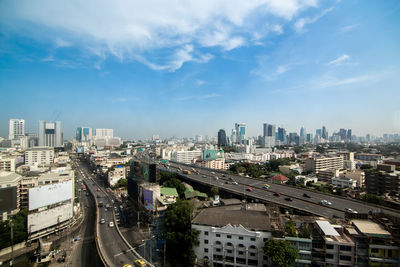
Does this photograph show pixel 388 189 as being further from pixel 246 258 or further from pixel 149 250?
pixel 149 250

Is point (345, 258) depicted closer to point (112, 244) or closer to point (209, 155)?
point (112, 244)

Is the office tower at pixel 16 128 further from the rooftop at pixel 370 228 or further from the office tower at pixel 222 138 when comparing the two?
the rooftop at pixel 370 228

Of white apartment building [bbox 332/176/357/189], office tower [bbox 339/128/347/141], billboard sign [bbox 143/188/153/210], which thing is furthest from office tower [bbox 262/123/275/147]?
billboard sign [bbox 143/188/153/210]

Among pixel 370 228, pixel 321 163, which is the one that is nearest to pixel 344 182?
pixel 321 163

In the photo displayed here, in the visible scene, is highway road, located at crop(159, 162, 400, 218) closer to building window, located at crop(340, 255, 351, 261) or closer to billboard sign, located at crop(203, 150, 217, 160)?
building window, located at crop(340, 255, 351, 261)

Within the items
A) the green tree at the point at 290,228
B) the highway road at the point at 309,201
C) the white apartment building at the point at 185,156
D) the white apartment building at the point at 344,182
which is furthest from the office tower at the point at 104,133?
the green tree at the point at 290,228

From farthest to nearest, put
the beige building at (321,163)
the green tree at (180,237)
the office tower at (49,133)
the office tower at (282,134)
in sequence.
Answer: the office tower at (282,134) → the office tower at (49,133) → the beige building at (321,163) → the green tree at (180,237)

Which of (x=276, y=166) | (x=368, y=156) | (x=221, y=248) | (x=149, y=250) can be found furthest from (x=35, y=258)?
(x=368, y=156)
